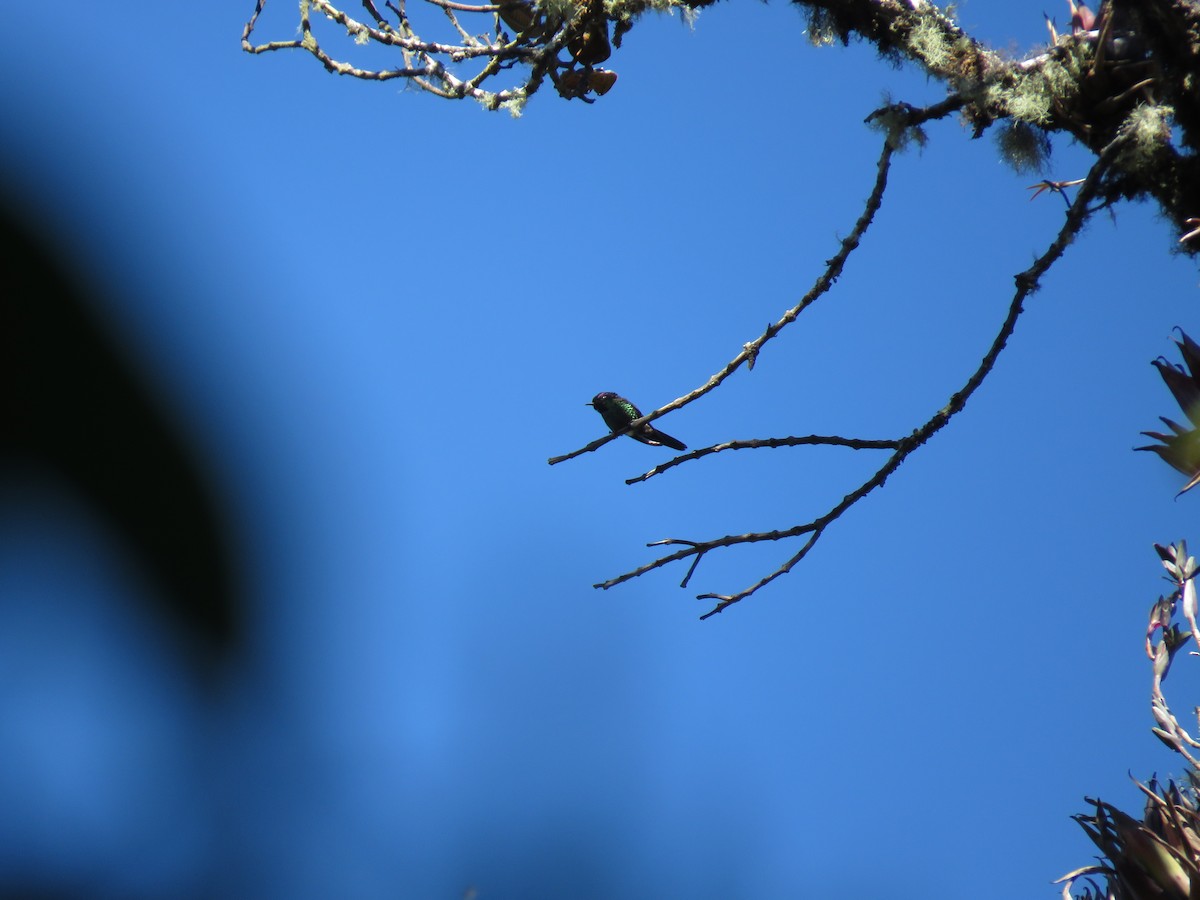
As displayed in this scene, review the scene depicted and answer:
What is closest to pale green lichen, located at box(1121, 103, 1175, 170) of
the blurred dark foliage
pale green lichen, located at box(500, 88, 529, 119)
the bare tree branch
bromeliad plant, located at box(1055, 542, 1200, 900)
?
the bare tree branch

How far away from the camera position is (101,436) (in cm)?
46

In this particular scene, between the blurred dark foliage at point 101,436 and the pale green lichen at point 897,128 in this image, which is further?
the pale green lichen at point 897,128

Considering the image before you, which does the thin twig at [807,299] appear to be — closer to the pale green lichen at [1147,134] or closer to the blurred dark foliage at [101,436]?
the pale green lichen at [1147,134]

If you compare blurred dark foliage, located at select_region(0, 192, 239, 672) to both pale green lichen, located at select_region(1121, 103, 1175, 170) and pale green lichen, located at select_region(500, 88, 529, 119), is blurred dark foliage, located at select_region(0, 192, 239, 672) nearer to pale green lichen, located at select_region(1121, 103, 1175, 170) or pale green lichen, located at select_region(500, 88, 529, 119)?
pale green lichen, located at select_region(1121, 103, 1175, 170)

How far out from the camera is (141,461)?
1.50 ft

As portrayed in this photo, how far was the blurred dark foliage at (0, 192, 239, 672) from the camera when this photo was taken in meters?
0.43

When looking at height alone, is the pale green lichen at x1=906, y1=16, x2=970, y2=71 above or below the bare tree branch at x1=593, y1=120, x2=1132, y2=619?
above

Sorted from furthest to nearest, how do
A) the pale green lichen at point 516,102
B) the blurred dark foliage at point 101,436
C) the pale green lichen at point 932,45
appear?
the pale green lichen at point 516,102, the pale green lichen at point 932,45, the blurred dark foliage at point 101,436

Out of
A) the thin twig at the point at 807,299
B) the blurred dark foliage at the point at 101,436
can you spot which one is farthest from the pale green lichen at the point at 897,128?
the blurred dark foliage at the point at 101,436

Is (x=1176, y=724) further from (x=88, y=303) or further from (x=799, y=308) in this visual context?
(x=88, y=303)

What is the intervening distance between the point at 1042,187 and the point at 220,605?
2.14 metres

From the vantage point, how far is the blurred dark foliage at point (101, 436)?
43 centimetres

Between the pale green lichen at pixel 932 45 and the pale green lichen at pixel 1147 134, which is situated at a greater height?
the pale green lichen at pixel 932 45

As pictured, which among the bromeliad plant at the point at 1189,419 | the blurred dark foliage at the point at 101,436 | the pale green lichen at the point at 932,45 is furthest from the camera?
the pale green lichen at the point at 932,45
